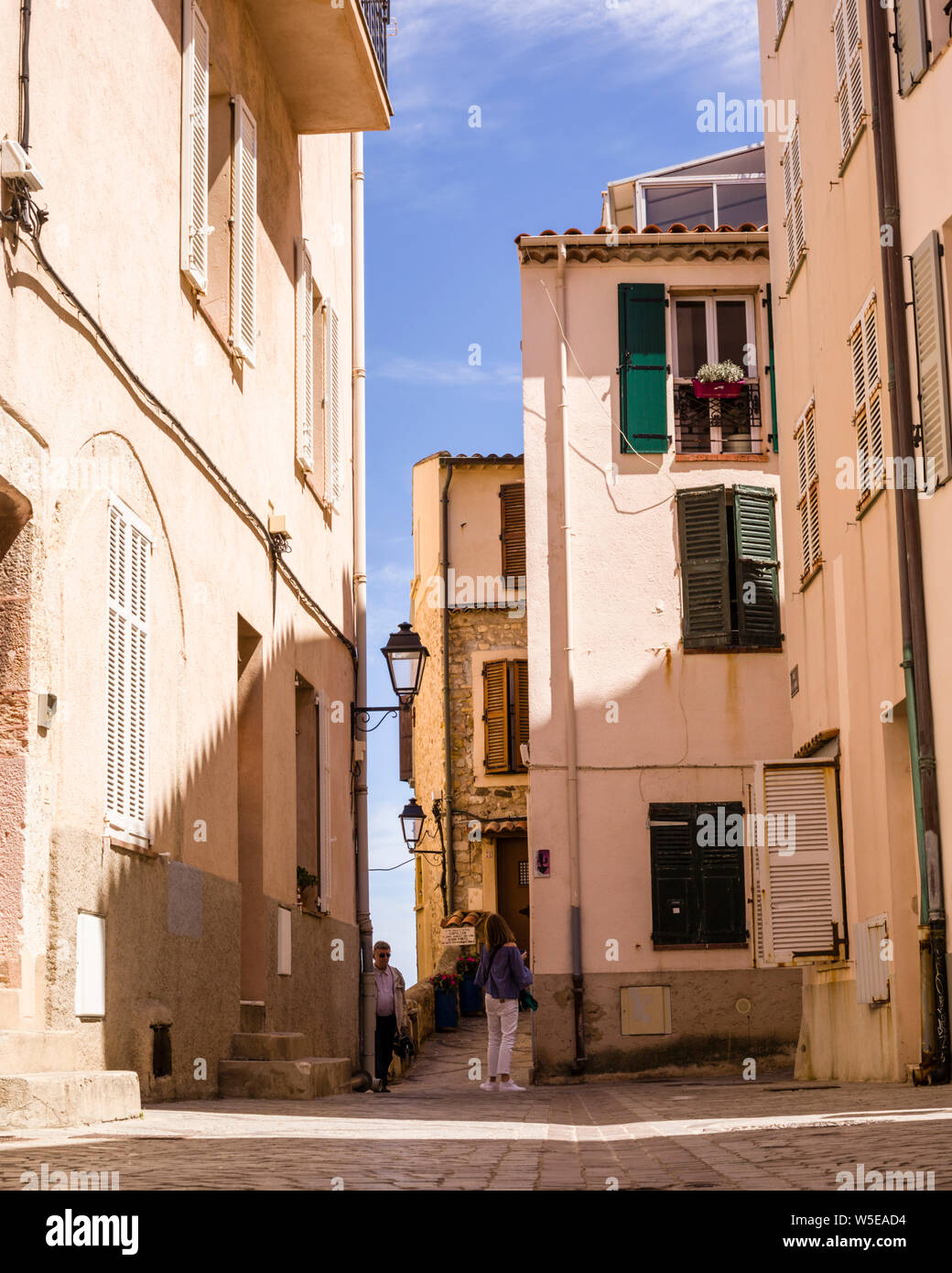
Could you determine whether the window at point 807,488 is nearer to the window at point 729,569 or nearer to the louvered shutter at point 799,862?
the louvered shutter at point 799,862

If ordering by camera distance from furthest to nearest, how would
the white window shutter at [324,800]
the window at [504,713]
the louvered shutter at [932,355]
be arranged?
the window at [504,713]
the white window shutter at [324,800]
the louvered shutter at [932,355]

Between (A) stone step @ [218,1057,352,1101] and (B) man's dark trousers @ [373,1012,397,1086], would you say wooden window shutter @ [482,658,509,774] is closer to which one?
(B) man's dark trousers @ [373,1012,397,1086]

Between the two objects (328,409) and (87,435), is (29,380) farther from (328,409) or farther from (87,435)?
(328,409)

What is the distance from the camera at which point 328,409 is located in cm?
1683

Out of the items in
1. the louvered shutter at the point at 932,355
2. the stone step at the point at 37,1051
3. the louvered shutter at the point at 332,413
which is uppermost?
the louvered shutter at the point at 332,413

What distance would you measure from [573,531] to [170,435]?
32.5 feet

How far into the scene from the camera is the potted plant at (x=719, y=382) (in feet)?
66.9

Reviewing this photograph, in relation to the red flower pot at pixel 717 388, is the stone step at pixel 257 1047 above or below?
below

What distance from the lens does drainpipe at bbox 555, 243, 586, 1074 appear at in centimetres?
1889

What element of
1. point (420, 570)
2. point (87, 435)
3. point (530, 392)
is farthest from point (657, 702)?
point (420, 570)

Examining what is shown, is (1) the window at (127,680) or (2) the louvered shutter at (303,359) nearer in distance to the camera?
(1) the window at (127,680)

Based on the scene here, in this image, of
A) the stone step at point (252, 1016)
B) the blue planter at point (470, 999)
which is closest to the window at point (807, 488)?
the stone step at point (252, 1016)

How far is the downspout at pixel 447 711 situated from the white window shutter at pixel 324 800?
13.5m

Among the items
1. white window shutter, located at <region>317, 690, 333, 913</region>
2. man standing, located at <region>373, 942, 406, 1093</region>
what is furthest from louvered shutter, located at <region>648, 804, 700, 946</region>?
white window shutter, located at <region>317, 690, 333, 913</region>
